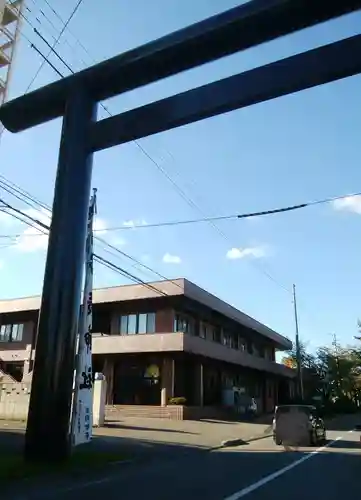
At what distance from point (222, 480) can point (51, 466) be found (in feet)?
11.1

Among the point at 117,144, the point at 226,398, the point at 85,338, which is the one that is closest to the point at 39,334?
the point at 85,338

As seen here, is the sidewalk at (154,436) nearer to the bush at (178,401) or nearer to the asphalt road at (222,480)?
the asphalt road at (222,480)

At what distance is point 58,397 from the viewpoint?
1088 cm

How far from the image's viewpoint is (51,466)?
34.1 ft

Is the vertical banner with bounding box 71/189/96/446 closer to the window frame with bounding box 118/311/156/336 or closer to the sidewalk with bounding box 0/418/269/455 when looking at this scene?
the sidewalk with bounding box 0/418/269/455

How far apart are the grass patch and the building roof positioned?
21.5 m

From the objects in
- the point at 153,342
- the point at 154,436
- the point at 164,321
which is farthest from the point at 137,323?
the point at 154,436

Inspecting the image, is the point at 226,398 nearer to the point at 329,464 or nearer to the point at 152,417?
the point at 152,417

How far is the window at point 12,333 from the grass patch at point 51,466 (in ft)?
99.3

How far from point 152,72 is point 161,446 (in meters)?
11.8

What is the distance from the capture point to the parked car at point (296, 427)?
19.8 m

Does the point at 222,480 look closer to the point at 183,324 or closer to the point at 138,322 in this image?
the point at 138,322

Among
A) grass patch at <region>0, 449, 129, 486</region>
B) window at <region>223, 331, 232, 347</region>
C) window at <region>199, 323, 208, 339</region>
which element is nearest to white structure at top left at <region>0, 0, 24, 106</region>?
grass patch at <region>0, 449, 129, 486</region>

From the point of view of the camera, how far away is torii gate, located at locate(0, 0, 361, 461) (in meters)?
10.3
